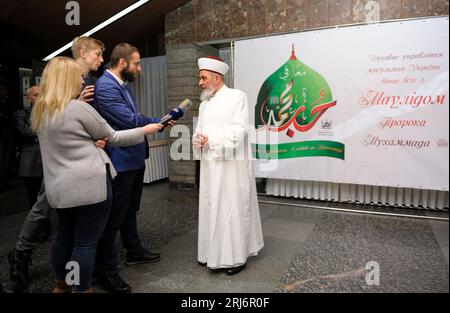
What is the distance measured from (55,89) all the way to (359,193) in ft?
11.0

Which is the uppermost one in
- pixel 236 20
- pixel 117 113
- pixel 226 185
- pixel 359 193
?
pixel 236 20

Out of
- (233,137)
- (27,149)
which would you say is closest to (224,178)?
(233,137)

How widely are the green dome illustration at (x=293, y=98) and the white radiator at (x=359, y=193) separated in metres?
0.73

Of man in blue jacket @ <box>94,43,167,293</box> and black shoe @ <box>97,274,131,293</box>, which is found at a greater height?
man in blue jacket @ <box>94,43,167,293</box>

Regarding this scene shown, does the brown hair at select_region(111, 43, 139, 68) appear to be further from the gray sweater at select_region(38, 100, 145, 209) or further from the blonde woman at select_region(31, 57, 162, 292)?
the gray sweater at select_region(38, 100, 145, 209)

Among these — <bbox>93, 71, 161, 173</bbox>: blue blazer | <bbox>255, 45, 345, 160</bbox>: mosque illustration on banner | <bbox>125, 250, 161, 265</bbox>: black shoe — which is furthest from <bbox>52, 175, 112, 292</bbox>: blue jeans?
<bbox>255, 45, 345, 160</bbox>: mosque illustration on banner

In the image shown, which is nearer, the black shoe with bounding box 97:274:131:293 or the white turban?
the black shoe with bounding box 97:274:131:293

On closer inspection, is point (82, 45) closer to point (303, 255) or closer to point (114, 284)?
point (114, 284)

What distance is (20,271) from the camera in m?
2.04

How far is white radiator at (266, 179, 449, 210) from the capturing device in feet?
11.6
